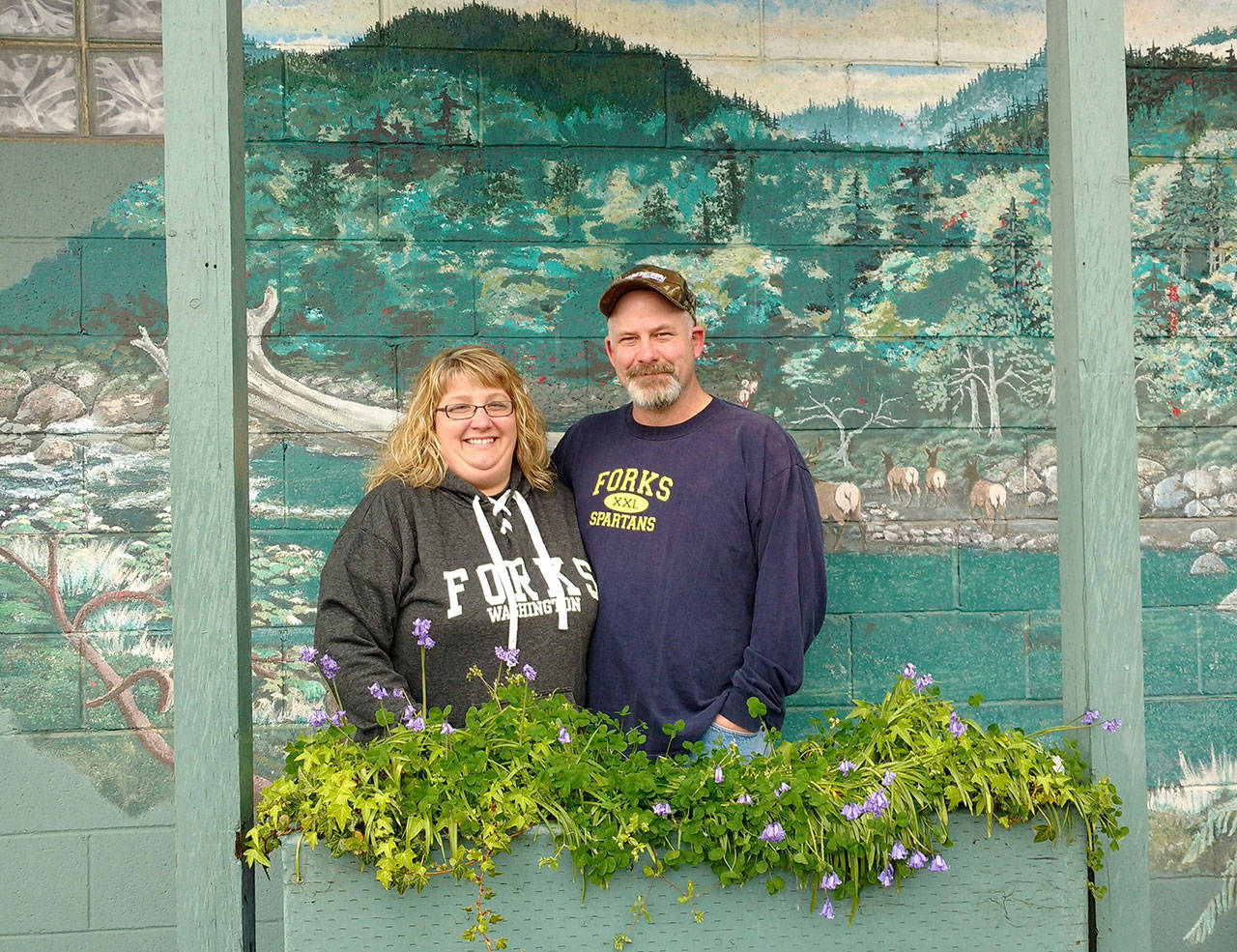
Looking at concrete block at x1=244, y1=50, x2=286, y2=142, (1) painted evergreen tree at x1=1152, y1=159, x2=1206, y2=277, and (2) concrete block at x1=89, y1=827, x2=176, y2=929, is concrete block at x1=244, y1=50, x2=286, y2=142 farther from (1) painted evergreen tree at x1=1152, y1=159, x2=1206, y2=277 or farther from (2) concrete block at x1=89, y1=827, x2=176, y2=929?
(1) painted evergreen tree at x1=1152, y1=159, x2=1206, y2=277

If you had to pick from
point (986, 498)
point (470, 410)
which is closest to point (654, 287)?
point (470, 410)

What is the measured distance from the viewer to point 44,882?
10.8 ft

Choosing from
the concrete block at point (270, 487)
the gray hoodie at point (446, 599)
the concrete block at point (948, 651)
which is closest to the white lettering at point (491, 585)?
the gray hoodie at point (446, 599)

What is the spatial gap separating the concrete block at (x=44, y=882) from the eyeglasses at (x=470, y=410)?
1828 millimetres

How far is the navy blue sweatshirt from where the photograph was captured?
257 cm

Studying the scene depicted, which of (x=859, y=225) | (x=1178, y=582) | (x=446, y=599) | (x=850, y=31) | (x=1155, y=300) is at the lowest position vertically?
(x=1178, y=582)

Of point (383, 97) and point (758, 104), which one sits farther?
point (758, 104)

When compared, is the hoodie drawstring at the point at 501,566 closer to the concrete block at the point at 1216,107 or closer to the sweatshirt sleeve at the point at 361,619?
the sweatshirt sleeve at the point at 361,619

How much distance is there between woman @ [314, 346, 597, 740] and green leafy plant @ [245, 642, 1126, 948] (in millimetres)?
339

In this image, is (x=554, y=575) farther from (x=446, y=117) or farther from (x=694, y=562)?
(x=446, y=117)

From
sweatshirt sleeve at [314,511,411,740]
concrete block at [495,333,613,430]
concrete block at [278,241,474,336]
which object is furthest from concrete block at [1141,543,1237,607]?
sweatshirt sleeve at [314,511,411,740]

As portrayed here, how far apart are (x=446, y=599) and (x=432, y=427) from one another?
0.43 metres

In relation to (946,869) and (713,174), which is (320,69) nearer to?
(713,174)

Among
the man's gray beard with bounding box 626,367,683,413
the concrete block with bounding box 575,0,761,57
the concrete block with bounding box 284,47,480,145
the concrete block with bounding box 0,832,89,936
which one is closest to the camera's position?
the man's gray beard with bounding box 626,367,683,413
